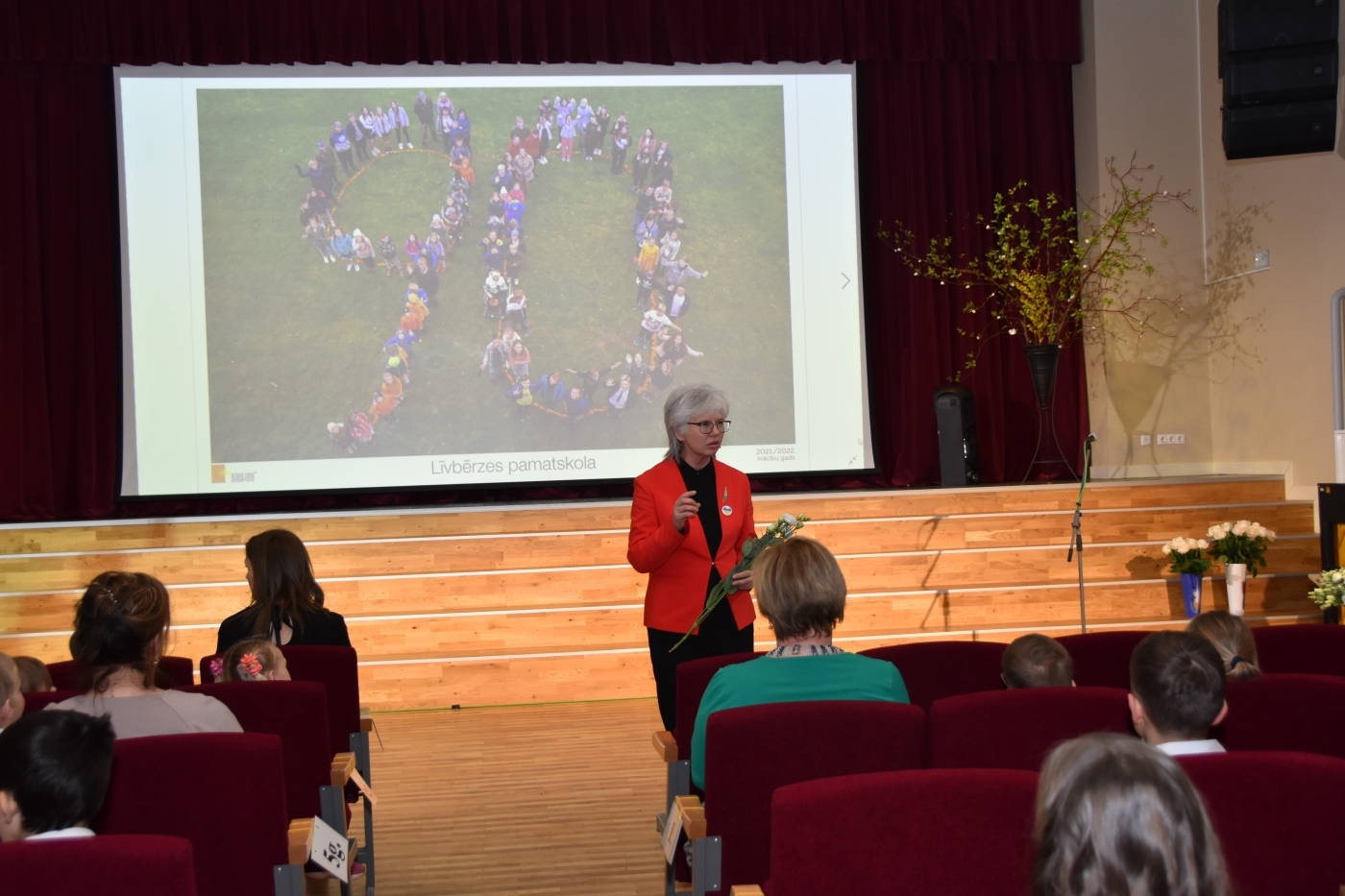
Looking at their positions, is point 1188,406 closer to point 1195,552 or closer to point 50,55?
point 1195,552

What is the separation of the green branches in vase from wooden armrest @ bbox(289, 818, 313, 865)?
275 inches

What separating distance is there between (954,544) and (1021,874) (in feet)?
18.1

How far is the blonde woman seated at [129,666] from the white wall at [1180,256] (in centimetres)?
742

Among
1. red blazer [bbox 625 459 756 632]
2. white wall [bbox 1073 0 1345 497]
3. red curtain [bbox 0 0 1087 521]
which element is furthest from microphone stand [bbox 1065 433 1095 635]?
red blazer [bbox 625 459 756 632]

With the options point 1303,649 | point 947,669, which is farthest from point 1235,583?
point 947,669

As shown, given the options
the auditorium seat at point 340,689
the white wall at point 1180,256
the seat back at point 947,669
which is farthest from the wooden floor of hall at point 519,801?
the white wall at point 1180,256

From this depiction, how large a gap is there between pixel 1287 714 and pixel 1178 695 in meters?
0.63

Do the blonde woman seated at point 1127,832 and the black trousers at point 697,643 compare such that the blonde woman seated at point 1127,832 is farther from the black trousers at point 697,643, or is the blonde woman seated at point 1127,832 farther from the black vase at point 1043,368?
the black vase at point 1043,368

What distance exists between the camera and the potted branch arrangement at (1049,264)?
8.42 m

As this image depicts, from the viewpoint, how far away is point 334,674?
134 inches

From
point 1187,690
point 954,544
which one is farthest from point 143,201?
point 1187,690

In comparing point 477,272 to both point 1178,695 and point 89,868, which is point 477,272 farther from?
point 89,868

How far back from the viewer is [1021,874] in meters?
1.63

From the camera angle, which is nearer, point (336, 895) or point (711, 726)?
point (711, 726)
